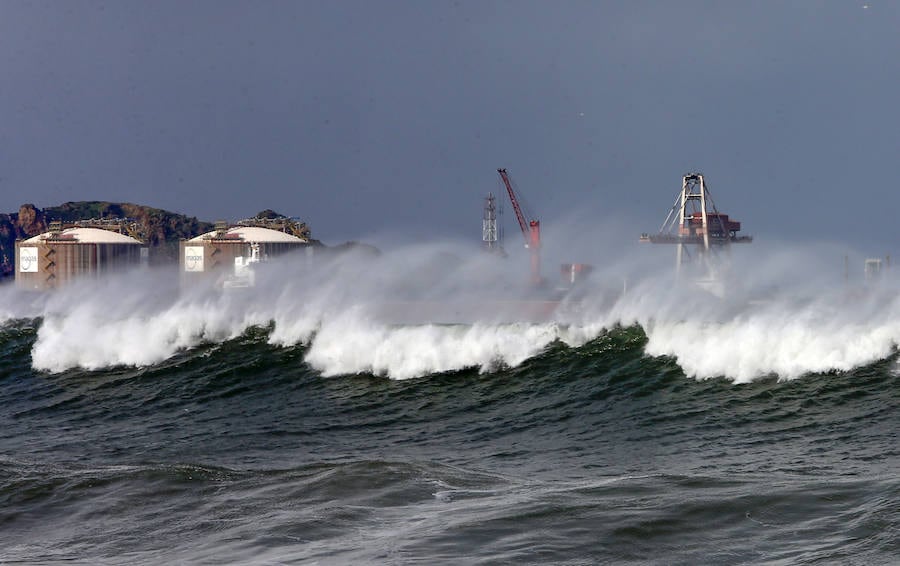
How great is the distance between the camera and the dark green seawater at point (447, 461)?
15125mm

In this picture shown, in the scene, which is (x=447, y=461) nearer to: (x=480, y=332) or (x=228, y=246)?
(x=480, y=332)

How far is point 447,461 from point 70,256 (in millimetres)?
177639

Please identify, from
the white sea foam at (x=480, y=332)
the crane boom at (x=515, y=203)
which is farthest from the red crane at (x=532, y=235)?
the white sea foam at (x=480, y=332)

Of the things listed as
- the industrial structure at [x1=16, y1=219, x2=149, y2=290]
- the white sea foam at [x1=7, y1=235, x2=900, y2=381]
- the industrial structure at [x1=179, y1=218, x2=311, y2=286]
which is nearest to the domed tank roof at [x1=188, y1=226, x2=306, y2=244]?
the industrial structure at [x1=179, y1=218, x2=311, y2=286]

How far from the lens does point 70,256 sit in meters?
187

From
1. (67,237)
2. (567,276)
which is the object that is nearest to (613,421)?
(567,276)

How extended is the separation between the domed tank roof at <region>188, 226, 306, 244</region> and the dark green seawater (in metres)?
140

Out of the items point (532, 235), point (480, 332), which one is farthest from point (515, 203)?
point (480, 332)

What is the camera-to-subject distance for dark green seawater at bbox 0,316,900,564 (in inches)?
595

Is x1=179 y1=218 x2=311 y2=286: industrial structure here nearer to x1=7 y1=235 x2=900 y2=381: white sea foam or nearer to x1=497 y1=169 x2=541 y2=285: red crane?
x1=497 y1=169 x2=541 y2=285: red crane

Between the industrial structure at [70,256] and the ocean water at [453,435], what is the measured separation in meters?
149

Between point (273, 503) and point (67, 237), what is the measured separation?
604ft

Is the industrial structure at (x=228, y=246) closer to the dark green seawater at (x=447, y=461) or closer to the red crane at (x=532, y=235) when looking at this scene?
the red crane at (x=532, y=235)

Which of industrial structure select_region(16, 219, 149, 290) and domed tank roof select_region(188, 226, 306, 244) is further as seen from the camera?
industrial structure select_region(16, 219, 149, 290)
